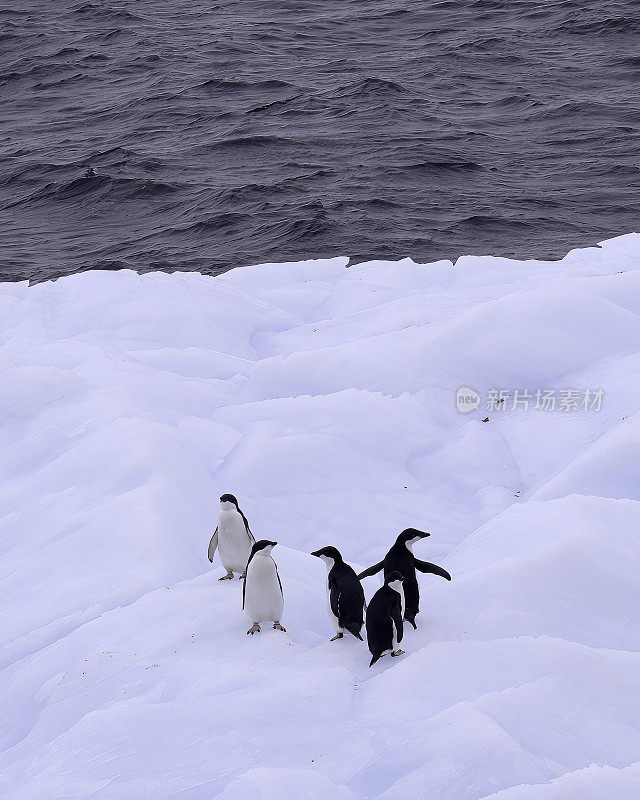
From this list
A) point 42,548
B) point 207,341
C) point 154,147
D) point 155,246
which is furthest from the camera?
point 154,147

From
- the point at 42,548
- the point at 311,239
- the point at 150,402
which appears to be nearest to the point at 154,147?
the point at 311,239

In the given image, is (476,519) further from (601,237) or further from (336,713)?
(601,237)

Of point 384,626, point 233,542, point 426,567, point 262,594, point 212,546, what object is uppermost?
point 384,626

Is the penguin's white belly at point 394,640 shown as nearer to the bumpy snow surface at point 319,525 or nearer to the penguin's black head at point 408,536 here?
the bumpy snow surface at point 319,525

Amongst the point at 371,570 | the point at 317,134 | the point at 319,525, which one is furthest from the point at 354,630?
the point at 317,134

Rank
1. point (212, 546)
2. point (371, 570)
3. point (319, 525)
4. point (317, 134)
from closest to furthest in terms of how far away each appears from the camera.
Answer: point (371, 570), point (212, 546), point (319, 525), point (317, 134)

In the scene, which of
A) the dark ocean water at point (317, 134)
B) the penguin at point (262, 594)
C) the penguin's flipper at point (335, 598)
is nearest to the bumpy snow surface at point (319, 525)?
the penguin at point (262, 594)

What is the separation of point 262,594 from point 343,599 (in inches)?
15.9

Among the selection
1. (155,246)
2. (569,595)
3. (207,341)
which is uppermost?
(569,595)

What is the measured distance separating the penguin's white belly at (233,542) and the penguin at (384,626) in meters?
1.11

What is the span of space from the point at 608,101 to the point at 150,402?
15255 millimetres

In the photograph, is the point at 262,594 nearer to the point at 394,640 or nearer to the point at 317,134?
the point at 394,640

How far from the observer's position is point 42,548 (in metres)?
5.98

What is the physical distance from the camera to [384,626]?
431 centimetres
